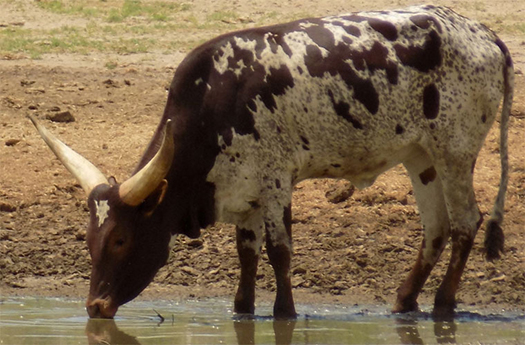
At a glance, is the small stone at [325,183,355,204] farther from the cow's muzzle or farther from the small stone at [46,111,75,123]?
the cow's muzzle

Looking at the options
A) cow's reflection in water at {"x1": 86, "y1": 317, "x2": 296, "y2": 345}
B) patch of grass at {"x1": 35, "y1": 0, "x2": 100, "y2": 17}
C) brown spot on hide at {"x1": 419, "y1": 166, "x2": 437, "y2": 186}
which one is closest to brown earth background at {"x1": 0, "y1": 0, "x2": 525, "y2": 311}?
brown spot on hide at {"x1": 419, "y1": 166, "x2": 437, "y2": 186}

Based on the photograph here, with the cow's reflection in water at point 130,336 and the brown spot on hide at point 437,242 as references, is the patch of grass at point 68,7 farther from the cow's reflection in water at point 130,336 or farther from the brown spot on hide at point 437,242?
the cow's reflection in water at point 130,336

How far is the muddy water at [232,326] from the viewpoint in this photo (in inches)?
348

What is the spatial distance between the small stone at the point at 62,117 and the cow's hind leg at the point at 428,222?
14.6ft

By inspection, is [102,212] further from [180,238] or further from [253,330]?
[180,238]

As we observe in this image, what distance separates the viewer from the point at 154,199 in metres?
9.29

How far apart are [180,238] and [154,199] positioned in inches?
86.7

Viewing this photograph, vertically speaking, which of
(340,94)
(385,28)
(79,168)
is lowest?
(79,168)

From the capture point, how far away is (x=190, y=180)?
376 inches

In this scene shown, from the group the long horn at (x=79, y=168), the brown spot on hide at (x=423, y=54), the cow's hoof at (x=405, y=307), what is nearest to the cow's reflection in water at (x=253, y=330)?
the cow's hoof at (x=405, y=307)

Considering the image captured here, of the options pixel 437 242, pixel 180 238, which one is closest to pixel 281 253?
pixel 437 242

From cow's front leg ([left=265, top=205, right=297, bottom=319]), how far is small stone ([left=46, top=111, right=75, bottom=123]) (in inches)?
183

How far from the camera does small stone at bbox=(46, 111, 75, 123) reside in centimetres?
1371

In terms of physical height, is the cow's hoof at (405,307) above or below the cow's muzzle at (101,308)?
below
